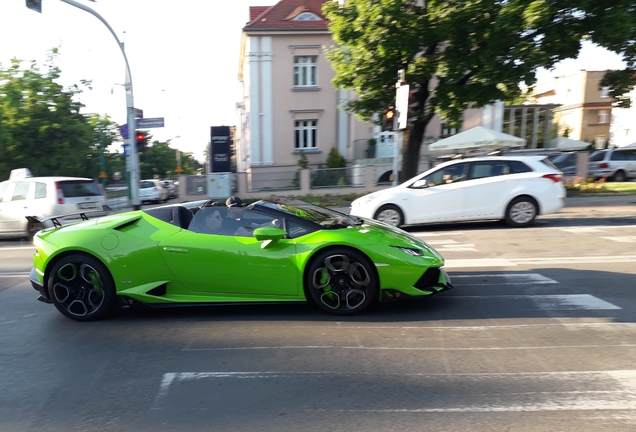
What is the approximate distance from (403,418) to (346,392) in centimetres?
52

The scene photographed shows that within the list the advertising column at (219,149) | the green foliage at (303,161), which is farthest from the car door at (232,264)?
the green foliage at (303,161)

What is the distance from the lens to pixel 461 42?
1612 cm

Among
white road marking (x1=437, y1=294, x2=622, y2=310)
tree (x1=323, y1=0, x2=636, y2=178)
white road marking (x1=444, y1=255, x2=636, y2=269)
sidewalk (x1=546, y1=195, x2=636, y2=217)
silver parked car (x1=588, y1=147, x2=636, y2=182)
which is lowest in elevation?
white road marking (x1=437, y1=294, x2=622, y2=310)

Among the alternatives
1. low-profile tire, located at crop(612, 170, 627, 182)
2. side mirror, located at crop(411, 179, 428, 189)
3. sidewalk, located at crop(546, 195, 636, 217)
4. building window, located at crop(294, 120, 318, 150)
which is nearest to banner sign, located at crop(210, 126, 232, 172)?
building window, located at crop(294, 120, 318, 150)

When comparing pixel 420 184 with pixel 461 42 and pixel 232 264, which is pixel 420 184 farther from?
pixel 232 264

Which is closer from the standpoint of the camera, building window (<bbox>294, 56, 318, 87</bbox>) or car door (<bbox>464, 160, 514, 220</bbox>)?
car door (<bbox>464, 160, 514, 220</bbox>)

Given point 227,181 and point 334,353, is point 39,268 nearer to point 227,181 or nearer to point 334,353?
point 334,353

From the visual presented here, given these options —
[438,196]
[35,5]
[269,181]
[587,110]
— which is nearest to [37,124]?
[269,181]

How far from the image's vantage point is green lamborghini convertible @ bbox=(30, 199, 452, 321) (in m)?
5.35

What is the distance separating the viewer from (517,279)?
6.81m

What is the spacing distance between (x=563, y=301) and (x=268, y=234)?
3340 mm

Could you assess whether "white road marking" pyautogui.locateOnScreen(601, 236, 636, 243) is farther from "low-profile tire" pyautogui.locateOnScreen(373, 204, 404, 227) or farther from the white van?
the white van

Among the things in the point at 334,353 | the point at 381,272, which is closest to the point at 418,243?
the point at 381,272

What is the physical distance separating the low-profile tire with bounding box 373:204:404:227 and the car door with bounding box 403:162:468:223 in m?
0.18
